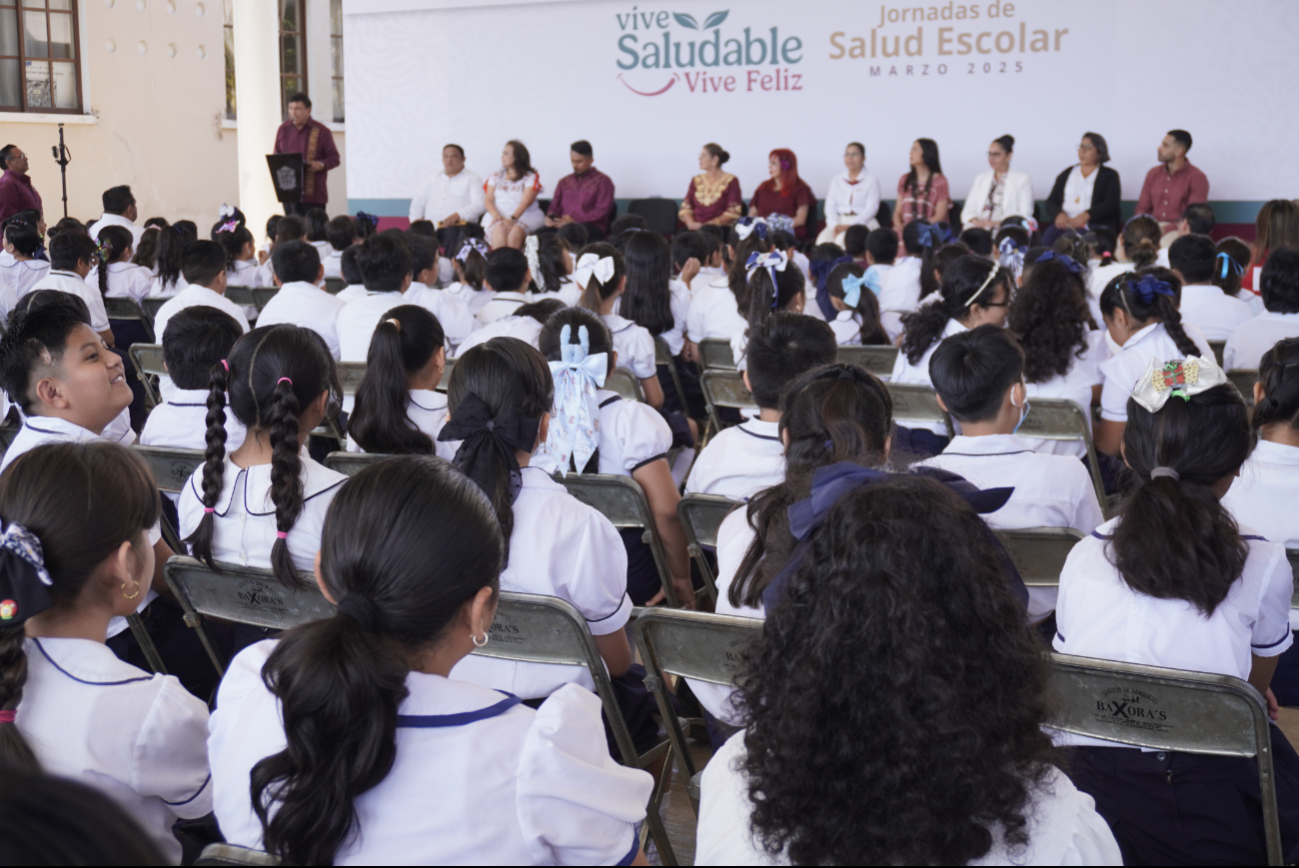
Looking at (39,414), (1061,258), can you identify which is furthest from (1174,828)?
(1061,258)

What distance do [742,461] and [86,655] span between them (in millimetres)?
1462

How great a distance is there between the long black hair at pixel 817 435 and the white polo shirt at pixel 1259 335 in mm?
2321

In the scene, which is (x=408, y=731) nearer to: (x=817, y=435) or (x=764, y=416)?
(x=817, y=435)

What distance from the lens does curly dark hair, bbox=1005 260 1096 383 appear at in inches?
138

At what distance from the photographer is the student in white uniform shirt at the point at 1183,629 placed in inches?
59.8

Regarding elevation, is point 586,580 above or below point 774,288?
below

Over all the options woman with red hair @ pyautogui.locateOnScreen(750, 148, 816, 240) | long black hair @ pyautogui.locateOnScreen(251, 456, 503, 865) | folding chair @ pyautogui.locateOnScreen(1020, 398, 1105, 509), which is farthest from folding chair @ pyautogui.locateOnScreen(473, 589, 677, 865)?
woman with red hair @ pyautogui.locateOnScreen(750, 148, 816, 240)

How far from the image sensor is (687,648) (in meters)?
1.65

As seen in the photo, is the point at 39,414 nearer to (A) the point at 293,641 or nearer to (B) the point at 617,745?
(B) the point at 617,745

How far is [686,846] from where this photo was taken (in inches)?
79.7

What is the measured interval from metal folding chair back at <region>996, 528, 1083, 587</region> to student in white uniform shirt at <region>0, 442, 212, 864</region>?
54.2 inches

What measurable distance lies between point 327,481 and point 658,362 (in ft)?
8.77

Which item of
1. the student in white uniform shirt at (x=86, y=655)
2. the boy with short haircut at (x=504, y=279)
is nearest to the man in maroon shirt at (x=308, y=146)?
the boy with short haircut at (x=504, y=279)

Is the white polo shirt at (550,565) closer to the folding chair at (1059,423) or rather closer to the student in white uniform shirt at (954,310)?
the folding chair at (1059,423)
